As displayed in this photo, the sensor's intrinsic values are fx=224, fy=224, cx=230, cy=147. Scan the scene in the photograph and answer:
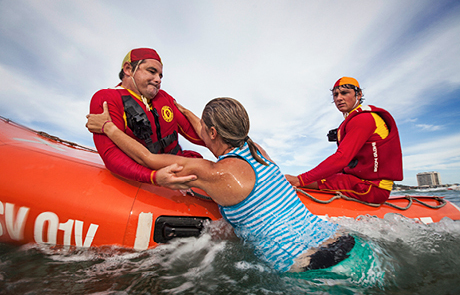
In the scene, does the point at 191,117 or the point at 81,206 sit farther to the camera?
the point at 191,117

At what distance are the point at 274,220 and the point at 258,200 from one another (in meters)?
0.19

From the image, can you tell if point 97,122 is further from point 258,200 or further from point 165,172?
point 258,200

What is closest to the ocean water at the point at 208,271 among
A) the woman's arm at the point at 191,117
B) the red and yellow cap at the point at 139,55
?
the woman's arm at the point at 191,117

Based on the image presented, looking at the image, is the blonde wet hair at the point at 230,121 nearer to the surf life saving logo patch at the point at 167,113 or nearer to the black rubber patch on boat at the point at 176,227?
the black rubber patch on boat at the point at 176,227

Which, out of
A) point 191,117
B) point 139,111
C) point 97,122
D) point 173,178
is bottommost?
point 173,178

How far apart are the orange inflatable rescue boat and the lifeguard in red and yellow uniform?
26 cm

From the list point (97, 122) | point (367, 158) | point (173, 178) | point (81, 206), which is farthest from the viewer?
point (367, 158)

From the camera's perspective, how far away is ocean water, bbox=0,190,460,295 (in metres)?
1.43

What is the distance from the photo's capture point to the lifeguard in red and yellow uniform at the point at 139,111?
6.58 feet

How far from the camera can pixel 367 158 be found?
2855mm

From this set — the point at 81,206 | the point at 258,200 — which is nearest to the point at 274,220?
the point at 258,200

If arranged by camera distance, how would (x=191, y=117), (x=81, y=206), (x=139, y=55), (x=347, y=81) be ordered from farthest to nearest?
(x=347, y=81) < (x=191, y=117) < (x=139, y=55) < (x=81, y=206)

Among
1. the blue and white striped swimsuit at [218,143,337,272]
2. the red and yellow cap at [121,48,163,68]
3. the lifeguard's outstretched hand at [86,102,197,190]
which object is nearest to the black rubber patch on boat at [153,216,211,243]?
the lifeguard's outstretched hand at [86,102,197,190]

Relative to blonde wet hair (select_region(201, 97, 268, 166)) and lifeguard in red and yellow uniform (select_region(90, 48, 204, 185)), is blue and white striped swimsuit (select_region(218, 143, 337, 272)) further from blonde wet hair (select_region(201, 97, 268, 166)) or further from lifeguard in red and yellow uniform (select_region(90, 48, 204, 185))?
lifeguard in red and yellow uniform (select_region(90, 48, 204, 185))
